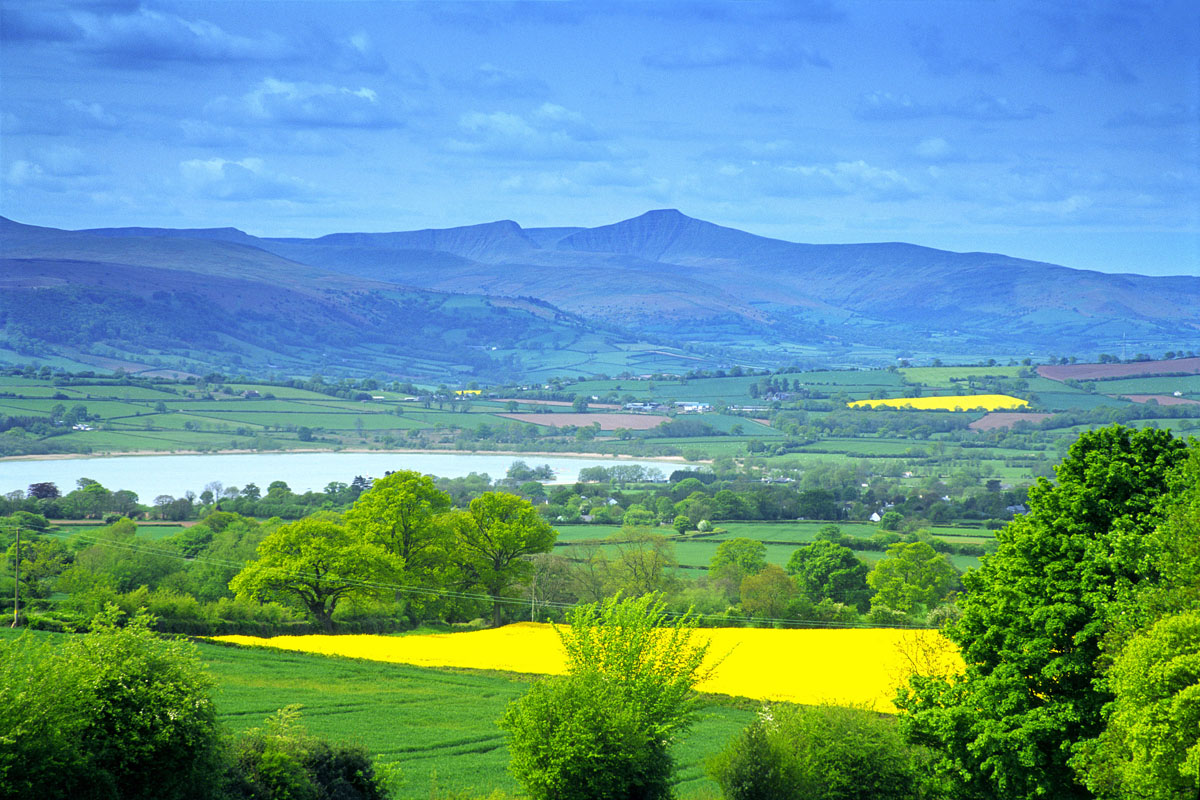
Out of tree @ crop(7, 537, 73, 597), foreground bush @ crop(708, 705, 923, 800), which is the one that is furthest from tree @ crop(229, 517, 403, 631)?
foreground bush @ crop(708, 705, 923, 800)

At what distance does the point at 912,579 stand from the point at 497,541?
23.3 meters

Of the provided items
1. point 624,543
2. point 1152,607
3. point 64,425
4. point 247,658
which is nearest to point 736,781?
point 1152,607

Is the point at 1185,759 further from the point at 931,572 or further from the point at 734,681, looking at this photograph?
the point at 931,572

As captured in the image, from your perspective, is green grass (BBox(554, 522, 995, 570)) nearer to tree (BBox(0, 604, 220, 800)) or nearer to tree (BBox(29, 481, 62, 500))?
tree (BBox(29, 481, 62, 500))

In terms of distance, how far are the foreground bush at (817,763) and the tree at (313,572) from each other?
2953 cm

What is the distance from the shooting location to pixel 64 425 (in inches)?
6934

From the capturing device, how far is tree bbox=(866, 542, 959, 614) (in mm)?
58812

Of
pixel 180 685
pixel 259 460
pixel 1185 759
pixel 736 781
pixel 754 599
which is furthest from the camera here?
pixel 259 460

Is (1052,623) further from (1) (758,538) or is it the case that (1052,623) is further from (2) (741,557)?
(1) (758,538)

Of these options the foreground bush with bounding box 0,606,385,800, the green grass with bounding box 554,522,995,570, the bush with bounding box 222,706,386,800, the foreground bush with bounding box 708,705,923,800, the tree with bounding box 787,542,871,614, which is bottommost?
the green grass with bounding box 554,522,995,570

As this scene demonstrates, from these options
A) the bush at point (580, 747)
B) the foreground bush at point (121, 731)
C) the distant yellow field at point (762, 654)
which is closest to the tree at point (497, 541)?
the distant yellow field at point (762, 654)

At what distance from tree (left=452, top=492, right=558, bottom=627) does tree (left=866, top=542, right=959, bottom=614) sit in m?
18.4

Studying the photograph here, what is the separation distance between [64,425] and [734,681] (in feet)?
541

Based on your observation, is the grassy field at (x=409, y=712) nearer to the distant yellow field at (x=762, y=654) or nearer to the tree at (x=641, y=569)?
the distant yellow field at (x=762, y=654)
